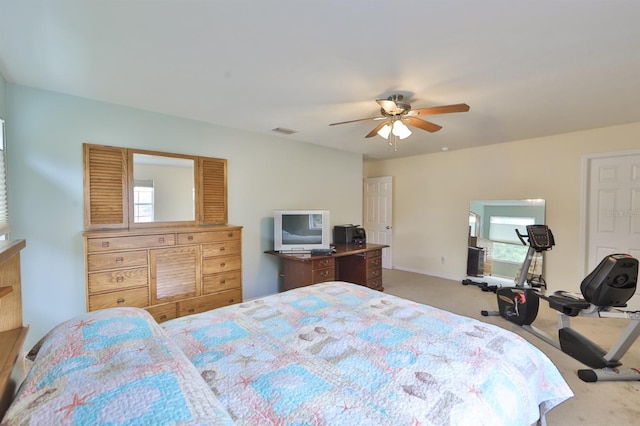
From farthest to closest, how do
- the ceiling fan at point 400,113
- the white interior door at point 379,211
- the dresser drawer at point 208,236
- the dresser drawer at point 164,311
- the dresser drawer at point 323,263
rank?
1. the white interior door at point 379,211
2. the dresser drawer at point 323,263
3. the dresser drawer at point 208,236
4. the dresser drawer at point 164,311
5. the ceiling fan at point 400,113

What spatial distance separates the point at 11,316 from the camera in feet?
3.58

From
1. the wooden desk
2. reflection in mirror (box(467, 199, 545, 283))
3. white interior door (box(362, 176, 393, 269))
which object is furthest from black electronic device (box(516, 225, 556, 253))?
white interior door (box(362, 176, 393, 269))

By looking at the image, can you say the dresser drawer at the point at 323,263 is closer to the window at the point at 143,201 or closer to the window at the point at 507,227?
the window at the point at 143,201

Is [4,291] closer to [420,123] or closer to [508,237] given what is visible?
[420,123]

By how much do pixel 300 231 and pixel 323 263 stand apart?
1.97ft

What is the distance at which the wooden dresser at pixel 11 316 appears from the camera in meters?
0.94

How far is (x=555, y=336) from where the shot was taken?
304 centimetres

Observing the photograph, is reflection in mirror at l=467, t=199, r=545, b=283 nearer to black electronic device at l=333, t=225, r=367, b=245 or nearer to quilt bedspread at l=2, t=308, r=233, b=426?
black electronic device at l=333, t=225, r=367, b=245

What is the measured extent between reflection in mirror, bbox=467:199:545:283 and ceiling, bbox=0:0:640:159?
5.54 feet

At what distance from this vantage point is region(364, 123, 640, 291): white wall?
4.04m

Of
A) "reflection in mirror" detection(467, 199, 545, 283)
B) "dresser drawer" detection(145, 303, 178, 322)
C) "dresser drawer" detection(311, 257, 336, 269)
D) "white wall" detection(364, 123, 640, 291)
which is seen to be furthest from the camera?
"reflection in mirror" detection(467, 199, 545, 283)

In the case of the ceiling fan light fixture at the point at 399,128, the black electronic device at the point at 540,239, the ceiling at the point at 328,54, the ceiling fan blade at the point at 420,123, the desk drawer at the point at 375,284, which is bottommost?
the desk drawer at the point at 375,284

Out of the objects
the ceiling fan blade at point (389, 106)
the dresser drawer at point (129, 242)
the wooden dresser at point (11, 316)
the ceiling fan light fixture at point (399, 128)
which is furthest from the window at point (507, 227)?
the wooden dresser at point (11, 316)

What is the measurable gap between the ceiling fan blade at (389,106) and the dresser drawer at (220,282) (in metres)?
2.43
